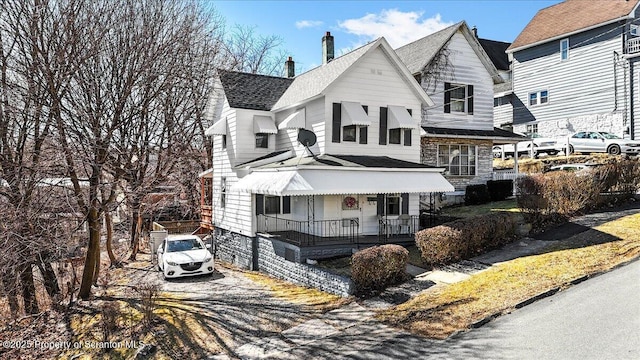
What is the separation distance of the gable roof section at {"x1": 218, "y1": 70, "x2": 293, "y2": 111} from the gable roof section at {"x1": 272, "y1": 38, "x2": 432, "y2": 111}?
2.91ft

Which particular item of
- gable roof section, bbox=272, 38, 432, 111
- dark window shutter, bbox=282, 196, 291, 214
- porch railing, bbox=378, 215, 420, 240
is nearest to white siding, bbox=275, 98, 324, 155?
gable roof section, bbox=272, 38, 432, 111

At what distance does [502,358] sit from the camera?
320 inches

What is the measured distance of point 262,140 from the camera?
2219 centimetres

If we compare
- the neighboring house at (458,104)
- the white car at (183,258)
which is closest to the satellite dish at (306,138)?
the white car at (183,258)

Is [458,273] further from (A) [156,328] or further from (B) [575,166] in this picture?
(B) [575,166]

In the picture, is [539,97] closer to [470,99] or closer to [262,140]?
[470,99]

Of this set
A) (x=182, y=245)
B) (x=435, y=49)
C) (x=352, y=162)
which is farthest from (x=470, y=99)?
(x=182, y=245)

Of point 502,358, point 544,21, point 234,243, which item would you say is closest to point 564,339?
point 502,358

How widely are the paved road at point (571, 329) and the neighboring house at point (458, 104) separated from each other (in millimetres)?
14620

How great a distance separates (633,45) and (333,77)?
81.4 ft

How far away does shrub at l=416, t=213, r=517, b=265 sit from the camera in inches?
556

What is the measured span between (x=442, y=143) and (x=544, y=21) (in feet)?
70.3

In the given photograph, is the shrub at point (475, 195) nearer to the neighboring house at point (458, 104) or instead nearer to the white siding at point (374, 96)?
the neighboring house at point (458, 104)

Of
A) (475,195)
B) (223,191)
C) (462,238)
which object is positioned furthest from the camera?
(475,195)
